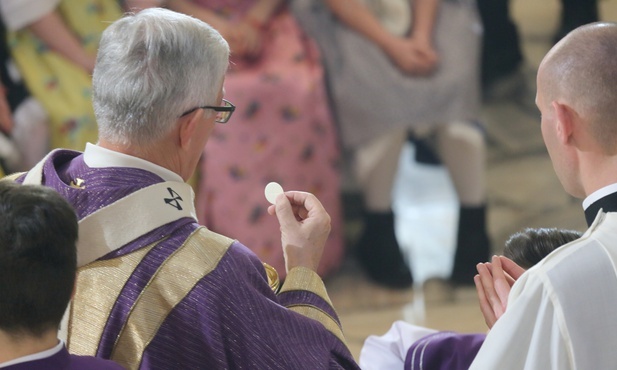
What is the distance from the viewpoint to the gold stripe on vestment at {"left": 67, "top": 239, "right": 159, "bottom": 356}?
221 centimetres

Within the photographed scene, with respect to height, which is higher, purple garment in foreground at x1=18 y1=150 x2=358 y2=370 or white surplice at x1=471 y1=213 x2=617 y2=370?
white surplice at x1=471 y1=213 x2=617 y2=370

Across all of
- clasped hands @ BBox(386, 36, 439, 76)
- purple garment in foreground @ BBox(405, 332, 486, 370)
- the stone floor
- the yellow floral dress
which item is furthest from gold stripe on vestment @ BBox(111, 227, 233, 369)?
clasped hands @ BBox(386, 36, 439, 76)

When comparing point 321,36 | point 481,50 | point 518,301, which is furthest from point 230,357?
point 481,50

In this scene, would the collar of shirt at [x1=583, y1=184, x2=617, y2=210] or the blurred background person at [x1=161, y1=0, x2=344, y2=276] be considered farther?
the blurred background person at [x1=161, y1=0, x2=344, y2=276]

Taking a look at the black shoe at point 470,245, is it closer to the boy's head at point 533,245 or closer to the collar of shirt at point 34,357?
the boy's head at point 533,245

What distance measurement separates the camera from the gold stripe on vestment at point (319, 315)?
2.46 m

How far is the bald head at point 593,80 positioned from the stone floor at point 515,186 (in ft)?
14.6

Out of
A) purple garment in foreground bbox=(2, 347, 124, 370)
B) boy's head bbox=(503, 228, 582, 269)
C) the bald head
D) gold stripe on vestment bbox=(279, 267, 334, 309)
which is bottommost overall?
boy's head bbox=(503, 228, 582, 269)

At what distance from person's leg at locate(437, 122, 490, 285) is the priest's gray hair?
4715 millimetres

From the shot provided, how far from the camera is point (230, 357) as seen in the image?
226 centimetres

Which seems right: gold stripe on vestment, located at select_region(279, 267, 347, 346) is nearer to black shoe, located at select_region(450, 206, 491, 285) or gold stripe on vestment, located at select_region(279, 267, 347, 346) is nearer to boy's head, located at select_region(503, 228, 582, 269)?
boy's head, located at select_region(503, 228, 582, 269)

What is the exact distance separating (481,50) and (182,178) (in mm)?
4846

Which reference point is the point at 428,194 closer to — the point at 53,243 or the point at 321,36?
the point at 321,36

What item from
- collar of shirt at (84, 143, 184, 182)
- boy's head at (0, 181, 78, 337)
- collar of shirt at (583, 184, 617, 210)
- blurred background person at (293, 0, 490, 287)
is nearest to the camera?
boy's head at (0, 181, 78, 337)
